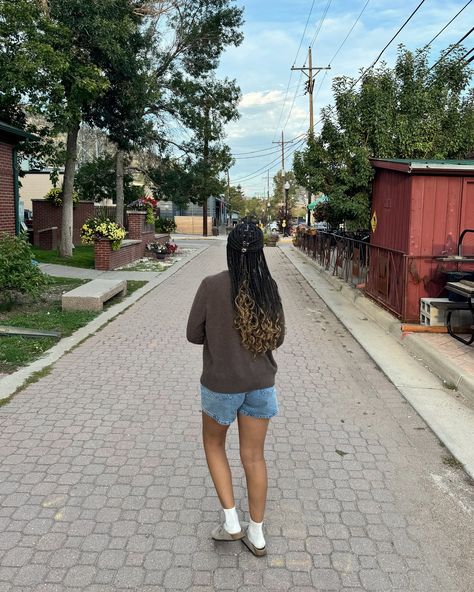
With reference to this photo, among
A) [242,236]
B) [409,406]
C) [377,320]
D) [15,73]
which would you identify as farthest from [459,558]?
[15,73]

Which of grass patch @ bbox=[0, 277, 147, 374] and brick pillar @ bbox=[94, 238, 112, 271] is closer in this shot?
grass patch @ bbox=[0, 277, 147, 374]

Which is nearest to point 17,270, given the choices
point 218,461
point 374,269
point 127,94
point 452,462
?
point 374,269

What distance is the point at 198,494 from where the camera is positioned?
11.6 ft

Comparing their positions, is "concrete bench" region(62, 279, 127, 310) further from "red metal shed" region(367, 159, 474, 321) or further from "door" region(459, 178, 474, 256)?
"door" region(459, 178, 474, 256)

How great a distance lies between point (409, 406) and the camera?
5320 millimetres

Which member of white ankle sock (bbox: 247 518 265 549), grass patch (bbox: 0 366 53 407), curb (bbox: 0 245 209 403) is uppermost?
white ankle sock (bbox: 247 518 265 549)

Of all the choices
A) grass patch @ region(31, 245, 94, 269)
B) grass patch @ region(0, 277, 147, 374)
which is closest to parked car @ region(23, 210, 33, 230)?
grass patch @ region(31, 245, 94, 269)

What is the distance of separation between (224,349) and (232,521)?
3.18 feet

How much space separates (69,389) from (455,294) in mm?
5309

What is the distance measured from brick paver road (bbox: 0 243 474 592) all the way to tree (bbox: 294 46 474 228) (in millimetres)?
6799

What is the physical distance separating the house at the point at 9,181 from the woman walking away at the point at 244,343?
11.3 metres

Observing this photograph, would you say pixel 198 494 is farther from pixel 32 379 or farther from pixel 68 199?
pixel 68 199

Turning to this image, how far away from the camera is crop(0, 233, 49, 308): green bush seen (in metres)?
8.56

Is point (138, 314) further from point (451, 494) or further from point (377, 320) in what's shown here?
point (451, 494)
